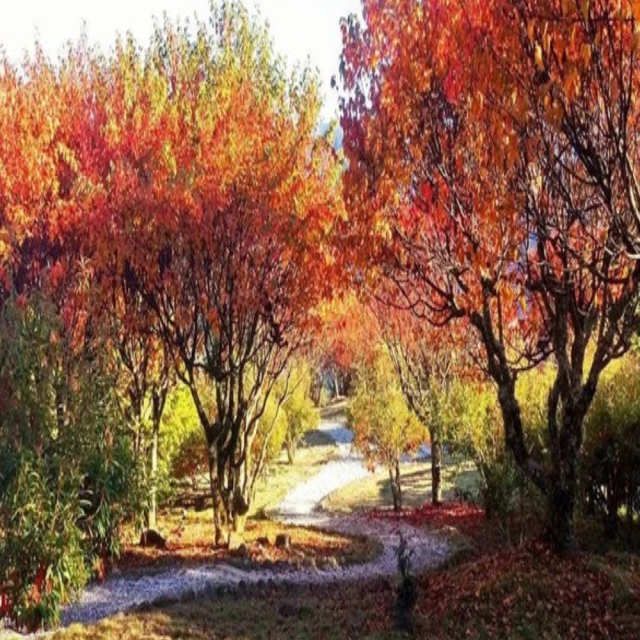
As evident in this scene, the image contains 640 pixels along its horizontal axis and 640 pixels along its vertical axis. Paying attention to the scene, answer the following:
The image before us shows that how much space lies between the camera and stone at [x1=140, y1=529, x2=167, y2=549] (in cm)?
1930

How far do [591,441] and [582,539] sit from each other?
2.05 meters

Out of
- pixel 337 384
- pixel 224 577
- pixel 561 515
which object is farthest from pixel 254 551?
pixel 337 384

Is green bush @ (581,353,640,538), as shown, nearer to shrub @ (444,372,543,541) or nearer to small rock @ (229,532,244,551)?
shrub @ (444,372,543,541)


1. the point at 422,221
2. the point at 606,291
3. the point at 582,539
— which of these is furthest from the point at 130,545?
the point at 606,291

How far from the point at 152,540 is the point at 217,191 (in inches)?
370

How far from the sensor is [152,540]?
64.0ft

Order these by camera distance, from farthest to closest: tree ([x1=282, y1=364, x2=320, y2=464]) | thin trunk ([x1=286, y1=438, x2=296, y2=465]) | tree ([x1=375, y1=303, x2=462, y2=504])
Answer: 1. thin trunk ([x1=286, y1=438, x2=296, y2=465])
2. tree ([x1=282, y1=364, x2=320, y2=464])
3. tree ([x1=375, y1=303, x2=462, y2=504])

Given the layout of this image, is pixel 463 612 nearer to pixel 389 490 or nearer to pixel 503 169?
pixel 503 169

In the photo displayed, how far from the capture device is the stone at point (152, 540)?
19298 mm

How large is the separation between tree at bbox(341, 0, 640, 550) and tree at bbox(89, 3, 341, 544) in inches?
179

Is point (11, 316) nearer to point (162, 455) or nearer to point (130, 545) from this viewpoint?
point (130, 545)

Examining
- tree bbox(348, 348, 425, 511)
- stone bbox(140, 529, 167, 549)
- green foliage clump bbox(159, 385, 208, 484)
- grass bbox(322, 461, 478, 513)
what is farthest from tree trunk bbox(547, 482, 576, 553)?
green foliage clump bbox(159, 385, 208, 484)

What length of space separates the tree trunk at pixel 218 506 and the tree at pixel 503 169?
948cm

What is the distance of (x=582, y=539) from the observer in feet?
50.8
